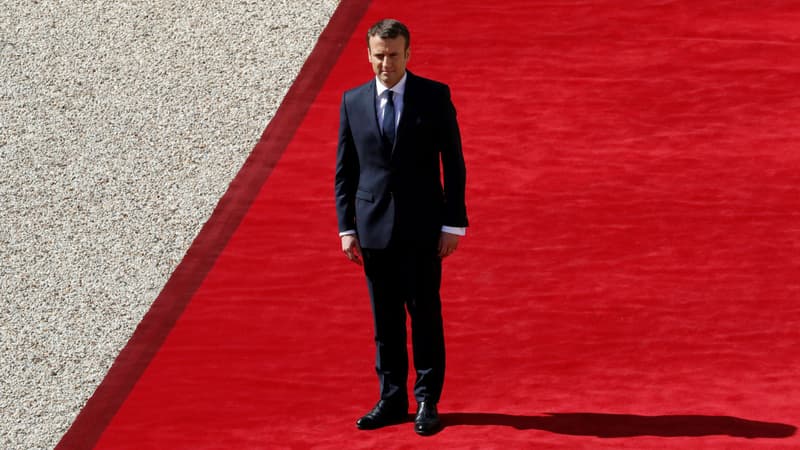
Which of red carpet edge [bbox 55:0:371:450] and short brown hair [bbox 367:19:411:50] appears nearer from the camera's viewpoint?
short brown hair [bbox 367:19:411:50]

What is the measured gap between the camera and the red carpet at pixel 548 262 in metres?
5.83

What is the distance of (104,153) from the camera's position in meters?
8.16

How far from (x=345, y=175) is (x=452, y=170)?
396 millimetres

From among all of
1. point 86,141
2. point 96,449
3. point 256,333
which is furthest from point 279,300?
point 86,141

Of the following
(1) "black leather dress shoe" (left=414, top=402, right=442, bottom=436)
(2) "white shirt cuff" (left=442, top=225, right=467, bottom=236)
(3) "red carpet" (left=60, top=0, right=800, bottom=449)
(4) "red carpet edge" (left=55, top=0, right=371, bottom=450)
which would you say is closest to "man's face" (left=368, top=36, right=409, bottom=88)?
(2) "white shirt cuff" (left=442, top=225, right=467, bottom=236)

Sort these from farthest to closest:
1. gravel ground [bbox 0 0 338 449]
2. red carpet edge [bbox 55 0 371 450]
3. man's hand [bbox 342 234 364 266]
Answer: gravel ground [bbox 0 0 338 449]
red carpet edge [bbox 55 0 371 450]
man's hand [bbox 342 234 364 266]

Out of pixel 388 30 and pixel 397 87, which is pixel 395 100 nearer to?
pixel 397 87

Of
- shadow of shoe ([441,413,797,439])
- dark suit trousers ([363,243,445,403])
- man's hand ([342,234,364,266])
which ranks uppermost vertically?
man's hand ([342,234,364,266])

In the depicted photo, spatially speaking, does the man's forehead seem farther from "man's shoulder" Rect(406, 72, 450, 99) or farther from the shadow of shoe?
the shadow of shoe

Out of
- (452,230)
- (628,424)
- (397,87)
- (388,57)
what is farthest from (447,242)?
(628,424)

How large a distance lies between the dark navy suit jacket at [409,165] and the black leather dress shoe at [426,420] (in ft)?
Answer: 2.03

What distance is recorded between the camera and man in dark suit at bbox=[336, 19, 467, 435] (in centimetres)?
532

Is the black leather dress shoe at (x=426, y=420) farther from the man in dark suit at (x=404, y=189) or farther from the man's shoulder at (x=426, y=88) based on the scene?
the man's shoulder at (x=426, y=88)

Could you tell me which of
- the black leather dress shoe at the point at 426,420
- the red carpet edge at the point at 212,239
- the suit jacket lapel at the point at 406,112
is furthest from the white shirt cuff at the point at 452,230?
the red carpet edge at the point at 212,239
